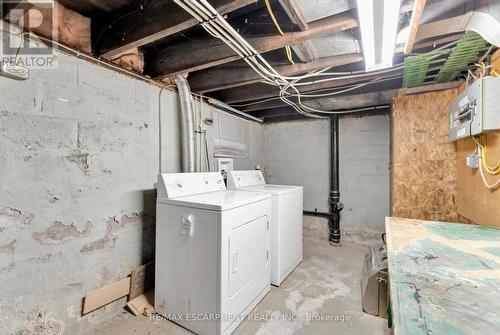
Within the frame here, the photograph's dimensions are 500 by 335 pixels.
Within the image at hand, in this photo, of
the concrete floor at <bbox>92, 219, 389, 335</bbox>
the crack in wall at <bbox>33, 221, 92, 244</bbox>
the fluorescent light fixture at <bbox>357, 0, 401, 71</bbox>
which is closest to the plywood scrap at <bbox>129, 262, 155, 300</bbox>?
the concrete floor at <bbox>92, 219, 389, 335</bbox>

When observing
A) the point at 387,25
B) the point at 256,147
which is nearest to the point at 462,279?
the point at 387,25

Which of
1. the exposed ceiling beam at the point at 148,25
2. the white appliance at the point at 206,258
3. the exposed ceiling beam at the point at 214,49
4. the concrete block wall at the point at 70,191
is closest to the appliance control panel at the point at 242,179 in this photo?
the white appliance at the point at 206,258

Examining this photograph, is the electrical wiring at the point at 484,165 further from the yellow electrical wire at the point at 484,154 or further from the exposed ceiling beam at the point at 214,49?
the exposed ceiling beam at the point at 214,49

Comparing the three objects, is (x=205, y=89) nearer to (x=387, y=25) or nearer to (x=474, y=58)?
(x=387, y=25)

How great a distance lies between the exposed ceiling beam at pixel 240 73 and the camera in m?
1.76

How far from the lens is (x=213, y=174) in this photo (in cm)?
236

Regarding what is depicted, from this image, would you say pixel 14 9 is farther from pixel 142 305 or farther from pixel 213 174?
pixel 142 305

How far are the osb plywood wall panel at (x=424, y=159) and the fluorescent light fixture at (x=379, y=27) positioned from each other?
3.27 feet

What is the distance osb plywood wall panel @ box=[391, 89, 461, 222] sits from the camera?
2.14 meters

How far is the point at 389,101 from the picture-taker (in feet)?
9.08

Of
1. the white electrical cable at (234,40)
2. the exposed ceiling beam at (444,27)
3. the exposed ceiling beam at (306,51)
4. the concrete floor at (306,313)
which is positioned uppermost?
the exposed ceiling beam at (306,51)

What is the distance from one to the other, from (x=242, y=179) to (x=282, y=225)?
0.78m

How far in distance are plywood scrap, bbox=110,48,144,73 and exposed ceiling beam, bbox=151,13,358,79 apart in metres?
0.11

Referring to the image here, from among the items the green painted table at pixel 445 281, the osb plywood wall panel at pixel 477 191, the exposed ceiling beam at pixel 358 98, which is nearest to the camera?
the green painted table at pixel 445 281
